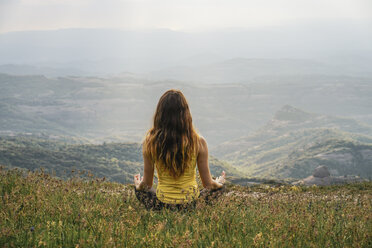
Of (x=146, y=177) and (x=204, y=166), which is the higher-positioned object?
(x=204, y=166)

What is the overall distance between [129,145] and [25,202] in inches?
4412

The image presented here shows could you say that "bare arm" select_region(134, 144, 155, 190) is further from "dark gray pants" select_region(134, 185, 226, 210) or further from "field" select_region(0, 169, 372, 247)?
"field" select_region(0, 169, 372, 247)

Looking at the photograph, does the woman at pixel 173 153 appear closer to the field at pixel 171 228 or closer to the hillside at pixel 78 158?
the field at pixel 171 228

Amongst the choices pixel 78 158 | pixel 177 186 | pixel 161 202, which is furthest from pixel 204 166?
pixel 78 158

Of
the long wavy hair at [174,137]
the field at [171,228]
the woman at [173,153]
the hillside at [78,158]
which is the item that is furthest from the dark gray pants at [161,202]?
the hillside at [78,158]

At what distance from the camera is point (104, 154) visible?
333 ft

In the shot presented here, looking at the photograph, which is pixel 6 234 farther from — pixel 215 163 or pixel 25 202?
pixel 215 163

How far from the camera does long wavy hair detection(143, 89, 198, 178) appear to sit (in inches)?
193

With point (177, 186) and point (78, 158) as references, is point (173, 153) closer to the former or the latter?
point (177, 186)

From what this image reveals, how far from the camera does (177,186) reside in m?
5.10

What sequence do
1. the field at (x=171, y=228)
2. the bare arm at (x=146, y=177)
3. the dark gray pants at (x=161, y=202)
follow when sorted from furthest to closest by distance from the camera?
the bare arm at (x=146, y=177)
the dark gray pants at (x=161, y=202)
the field at (x=171, y=228)

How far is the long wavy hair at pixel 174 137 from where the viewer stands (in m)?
4.89

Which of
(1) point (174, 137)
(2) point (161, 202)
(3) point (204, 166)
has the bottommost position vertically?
(2) point (161, 202)

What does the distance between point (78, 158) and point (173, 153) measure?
8261cm
